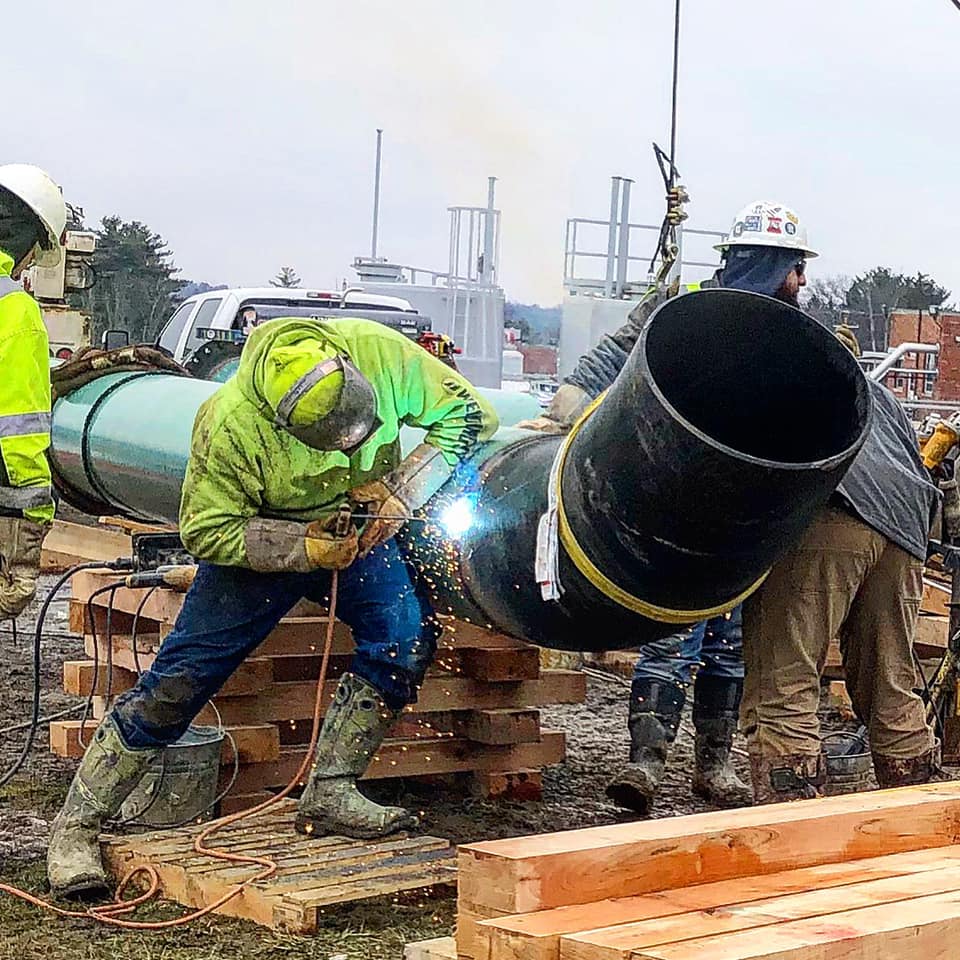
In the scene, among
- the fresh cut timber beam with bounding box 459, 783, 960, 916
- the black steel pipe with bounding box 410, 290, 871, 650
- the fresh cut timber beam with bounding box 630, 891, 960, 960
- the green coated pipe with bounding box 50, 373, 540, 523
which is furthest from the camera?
the green coated pipe with bounding box 50, 373, 540, 523

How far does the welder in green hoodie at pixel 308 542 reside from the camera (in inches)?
196

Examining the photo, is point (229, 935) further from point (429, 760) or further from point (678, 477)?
point (678, 477)

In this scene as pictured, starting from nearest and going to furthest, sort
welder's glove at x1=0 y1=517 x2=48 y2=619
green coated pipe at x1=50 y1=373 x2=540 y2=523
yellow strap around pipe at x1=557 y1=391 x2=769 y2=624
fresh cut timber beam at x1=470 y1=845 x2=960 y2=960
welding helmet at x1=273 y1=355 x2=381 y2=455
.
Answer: fresh cut timber beam at x1=470 y1=845 x2=960 y2=960 < yellow strap around pipe at x1=557 y1=391 x2=769 y2=624 < welding helmet at x1=273 y1=355 x2=381 y2=455 < welder's glove at x1=0 y1=517 x2=48 y2=619 < green coated pipe at x1=50 y1=373 x2=540 y2=523

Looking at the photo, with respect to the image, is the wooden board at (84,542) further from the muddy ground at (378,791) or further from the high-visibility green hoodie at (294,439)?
the high-visibility green hoodie at (294,439)

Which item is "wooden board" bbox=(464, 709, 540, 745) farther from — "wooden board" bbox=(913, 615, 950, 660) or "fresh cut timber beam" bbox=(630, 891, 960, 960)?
"fresh cut timber beam" bbox=(630, 891, 960, 960)

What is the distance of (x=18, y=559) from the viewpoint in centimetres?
542

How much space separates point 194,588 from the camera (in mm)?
5188

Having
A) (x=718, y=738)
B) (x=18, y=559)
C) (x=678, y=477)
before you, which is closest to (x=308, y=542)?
(x=18, y=559)

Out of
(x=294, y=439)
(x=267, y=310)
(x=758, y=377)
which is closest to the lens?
(x=758, y=377)

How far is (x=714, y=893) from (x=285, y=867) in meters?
1.96

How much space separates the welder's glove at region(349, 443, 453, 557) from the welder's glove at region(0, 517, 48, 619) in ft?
3.45

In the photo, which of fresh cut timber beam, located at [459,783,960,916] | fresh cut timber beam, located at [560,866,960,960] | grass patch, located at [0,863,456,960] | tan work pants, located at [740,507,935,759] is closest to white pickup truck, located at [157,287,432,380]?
tan work pants, located at [740,507,935,759]

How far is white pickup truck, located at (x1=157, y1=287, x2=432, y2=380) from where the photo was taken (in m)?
14.4

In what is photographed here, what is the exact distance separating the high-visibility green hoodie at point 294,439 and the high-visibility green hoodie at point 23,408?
0.49 m
